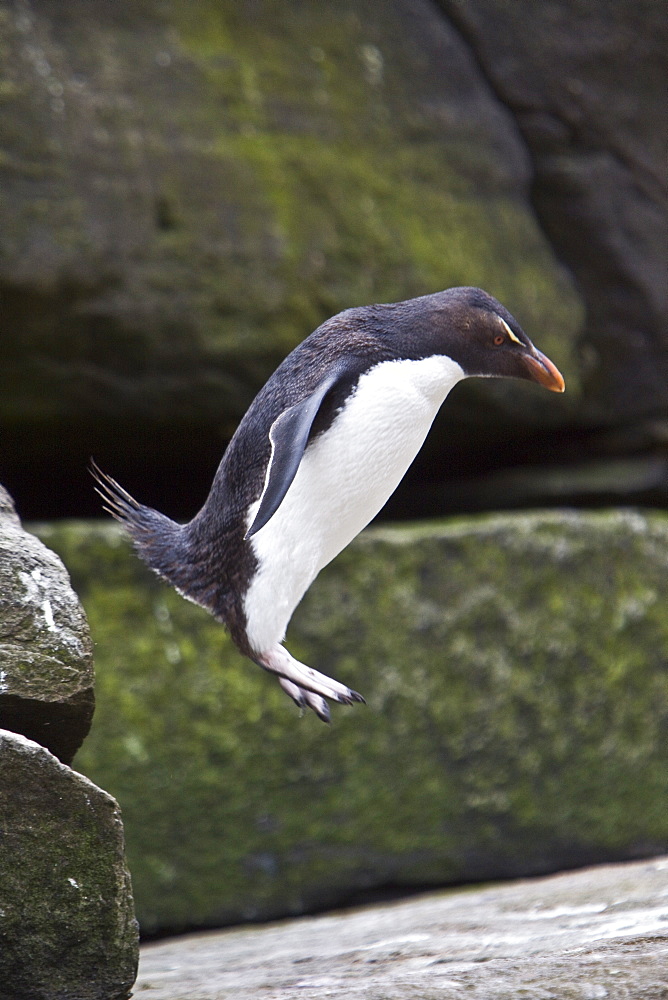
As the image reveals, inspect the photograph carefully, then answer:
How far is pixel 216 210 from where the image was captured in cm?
221

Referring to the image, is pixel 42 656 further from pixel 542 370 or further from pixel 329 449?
pixel 542 370

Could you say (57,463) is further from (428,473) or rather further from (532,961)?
(532,961)

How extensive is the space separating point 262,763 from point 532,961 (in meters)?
1.27

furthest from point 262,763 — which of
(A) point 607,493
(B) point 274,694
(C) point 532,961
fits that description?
(C) point 532,961

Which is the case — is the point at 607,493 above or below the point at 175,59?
below

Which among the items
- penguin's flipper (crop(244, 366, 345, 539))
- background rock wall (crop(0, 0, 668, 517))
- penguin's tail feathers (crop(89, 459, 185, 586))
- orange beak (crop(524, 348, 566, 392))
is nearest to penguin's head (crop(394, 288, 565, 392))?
orange beak (crop(524, 348, 566, 392))

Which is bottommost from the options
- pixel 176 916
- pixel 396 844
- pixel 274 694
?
pixel 176 916

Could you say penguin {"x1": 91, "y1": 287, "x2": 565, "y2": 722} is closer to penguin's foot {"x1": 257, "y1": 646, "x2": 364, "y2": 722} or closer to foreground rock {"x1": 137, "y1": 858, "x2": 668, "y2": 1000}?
penguin's foot {"x1": 257, "y1": 646, "x2": 364, "y2": 722}

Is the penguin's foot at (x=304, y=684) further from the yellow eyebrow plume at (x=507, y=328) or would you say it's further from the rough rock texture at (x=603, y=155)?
the rough rock texture at (x=603, y=155)

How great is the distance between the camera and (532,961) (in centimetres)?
101

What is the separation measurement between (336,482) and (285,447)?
130 millimetres

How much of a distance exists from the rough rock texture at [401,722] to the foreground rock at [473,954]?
0.44 metres

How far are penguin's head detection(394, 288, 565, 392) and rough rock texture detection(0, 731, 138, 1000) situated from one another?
0.54 m

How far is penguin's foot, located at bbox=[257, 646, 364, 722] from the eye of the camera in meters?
1.06
